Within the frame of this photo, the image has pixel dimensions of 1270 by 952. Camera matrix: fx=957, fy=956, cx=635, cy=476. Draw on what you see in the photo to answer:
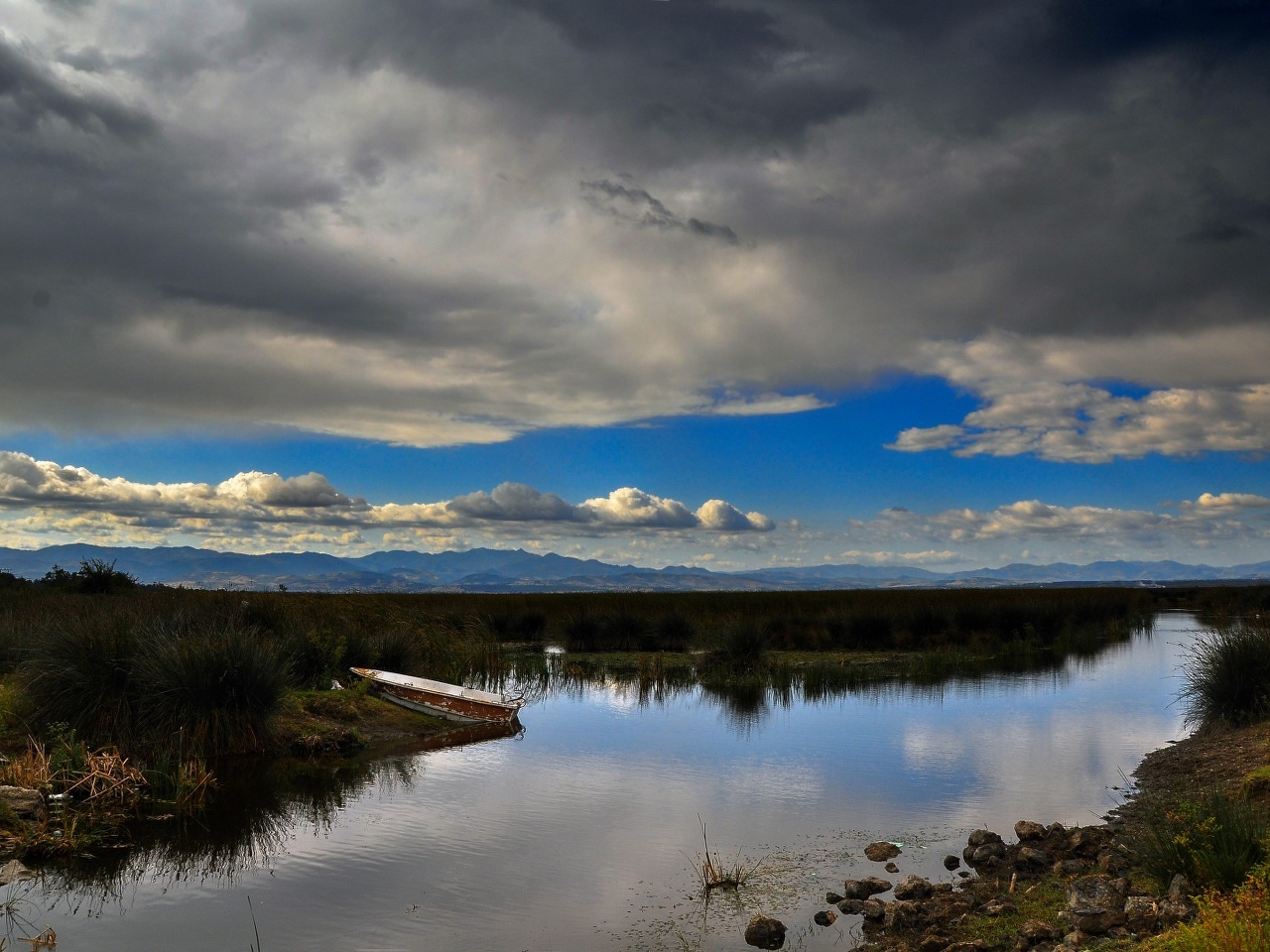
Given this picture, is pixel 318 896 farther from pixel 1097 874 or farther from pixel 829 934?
pixel 1097 874

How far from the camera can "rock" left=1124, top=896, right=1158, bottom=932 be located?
23.8 ft

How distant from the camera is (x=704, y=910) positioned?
9.02 m

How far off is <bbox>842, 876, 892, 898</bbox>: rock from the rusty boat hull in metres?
10.9

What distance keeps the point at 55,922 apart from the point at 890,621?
31.5 metres

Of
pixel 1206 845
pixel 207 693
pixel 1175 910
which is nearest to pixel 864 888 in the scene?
pixel 1175 910

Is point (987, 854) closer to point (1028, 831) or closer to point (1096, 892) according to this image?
point (1028, 831)

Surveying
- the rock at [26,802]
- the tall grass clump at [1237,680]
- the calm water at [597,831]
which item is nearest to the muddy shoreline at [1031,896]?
the calm water at [597,831]

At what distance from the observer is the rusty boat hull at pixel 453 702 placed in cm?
1927

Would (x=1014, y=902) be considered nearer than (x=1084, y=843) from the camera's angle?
Yes

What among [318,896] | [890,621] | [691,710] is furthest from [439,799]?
[890,621]

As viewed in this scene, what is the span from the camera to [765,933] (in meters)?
8.22

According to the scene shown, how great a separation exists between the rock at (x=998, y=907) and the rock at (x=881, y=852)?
206 cm

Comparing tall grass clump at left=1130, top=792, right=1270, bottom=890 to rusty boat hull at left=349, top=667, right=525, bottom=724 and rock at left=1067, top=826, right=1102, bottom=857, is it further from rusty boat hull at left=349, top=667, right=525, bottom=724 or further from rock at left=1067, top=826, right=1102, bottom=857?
rusty boat hull at left=349, top=667, right=525, bottom=724

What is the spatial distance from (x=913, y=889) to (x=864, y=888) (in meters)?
0.51
